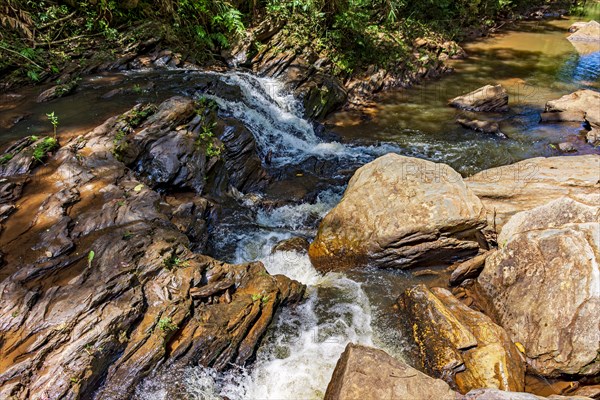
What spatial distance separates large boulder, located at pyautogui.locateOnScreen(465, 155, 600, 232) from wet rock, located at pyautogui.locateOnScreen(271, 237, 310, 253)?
118 inches

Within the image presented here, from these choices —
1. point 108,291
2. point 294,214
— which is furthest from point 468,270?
point 108,291

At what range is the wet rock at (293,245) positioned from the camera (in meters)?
6.06

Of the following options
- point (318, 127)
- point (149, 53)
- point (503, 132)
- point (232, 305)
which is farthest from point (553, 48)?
point (232, 305)

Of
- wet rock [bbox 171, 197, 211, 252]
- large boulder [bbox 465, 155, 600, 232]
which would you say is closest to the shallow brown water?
large boulder [bbox 465, 155, 600, 232]

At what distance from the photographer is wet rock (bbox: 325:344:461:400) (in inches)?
128

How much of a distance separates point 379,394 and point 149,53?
10.6 meters

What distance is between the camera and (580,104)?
1059cm

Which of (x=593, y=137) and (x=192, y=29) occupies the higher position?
(x=192, y=29)

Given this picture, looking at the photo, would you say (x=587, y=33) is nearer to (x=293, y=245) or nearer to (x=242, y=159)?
(x=242, y=159)

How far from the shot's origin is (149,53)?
10.6 m

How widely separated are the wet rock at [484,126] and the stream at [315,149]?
0.19m

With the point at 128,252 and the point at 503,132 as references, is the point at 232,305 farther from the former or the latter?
the point at 503,132

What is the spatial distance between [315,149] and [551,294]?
617 cm

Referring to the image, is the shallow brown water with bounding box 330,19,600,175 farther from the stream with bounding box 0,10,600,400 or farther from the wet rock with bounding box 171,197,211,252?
the wet rock with bounding box 171,197,211,252
